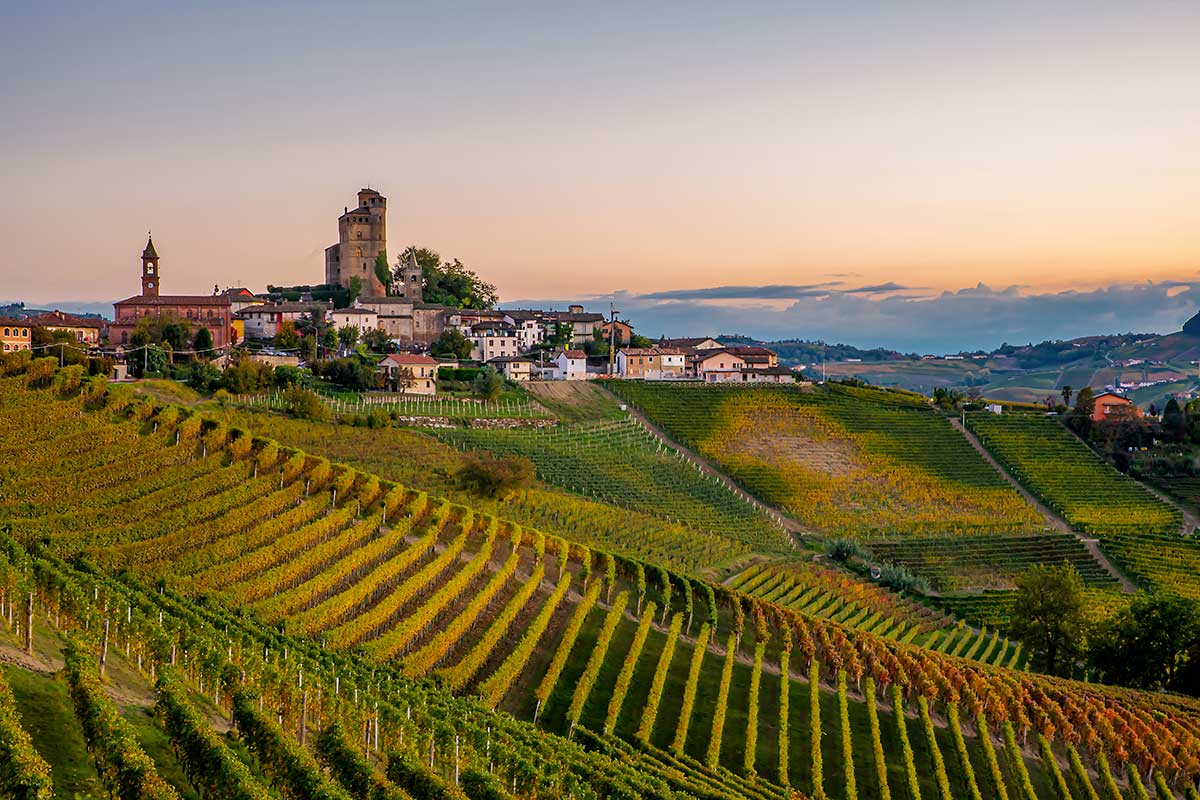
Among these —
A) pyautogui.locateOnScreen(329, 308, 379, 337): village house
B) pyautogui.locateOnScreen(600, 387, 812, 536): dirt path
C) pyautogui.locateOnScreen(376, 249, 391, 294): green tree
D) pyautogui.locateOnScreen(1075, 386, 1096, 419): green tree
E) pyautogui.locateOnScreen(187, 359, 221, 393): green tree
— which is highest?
pyautogui.locateOnScreen(376, 249, 391, 294): green tree

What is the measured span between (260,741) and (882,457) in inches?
2219

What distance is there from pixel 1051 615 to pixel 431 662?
26206 mm

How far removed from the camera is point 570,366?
268 feet

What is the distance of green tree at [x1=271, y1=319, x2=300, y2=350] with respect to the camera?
75.8m

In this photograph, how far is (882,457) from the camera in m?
68.9

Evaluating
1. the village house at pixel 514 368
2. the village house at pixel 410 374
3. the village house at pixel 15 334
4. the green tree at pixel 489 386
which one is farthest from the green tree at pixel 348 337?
the village house at pixel 15 334

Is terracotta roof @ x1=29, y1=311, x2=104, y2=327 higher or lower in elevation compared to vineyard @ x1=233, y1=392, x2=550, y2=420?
higher

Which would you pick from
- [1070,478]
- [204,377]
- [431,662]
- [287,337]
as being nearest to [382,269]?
[287,337]

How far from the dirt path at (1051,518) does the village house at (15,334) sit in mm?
53874

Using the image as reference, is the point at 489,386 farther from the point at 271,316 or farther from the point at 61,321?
the point at 61,321

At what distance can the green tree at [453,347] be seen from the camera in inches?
3228

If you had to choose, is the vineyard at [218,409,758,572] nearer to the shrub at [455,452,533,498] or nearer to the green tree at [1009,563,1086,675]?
the shrub at [455,452,533,498]

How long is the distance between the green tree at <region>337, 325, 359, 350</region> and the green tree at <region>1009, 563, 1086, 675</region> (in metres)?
49.3

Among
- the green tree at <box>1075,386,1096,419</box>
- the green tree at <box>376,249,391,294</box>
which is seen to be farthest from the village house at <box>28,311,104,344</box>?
the green tree at <box>1075,386,1096,419</box>
